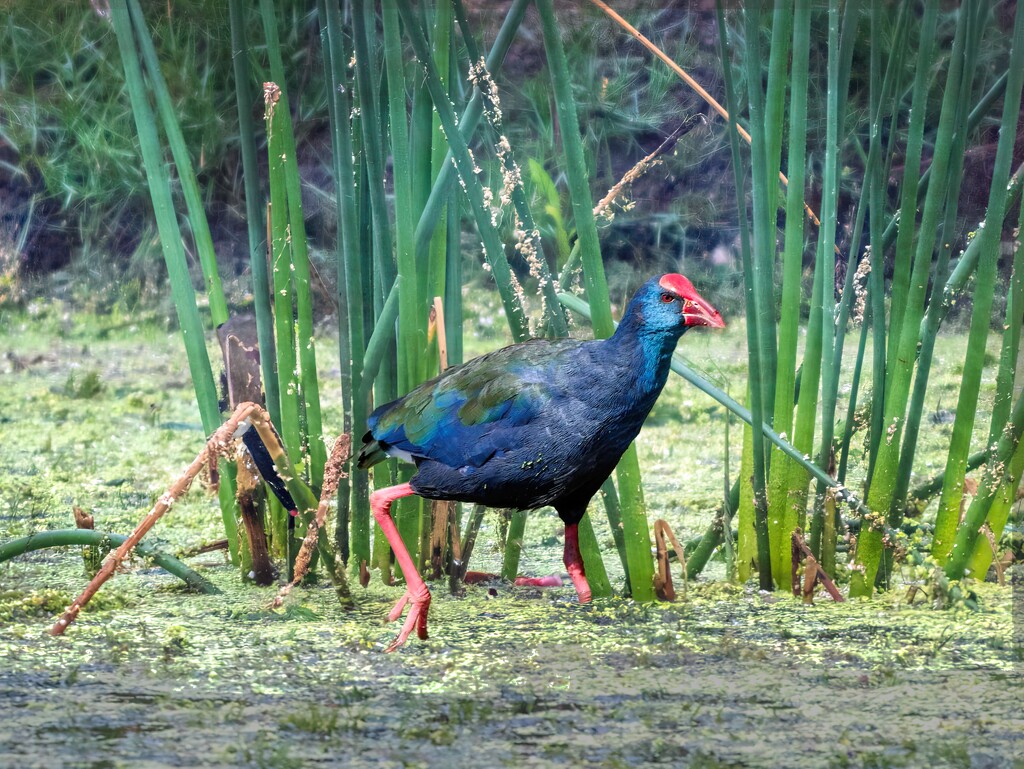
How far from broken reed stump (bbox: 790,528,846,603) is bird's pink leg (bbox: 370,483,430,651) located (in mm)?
631

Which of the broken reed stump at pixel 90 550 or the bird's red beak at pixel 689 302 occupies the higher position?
the bird's red beak at pixel 689 302

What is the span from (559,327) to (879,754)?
81cm

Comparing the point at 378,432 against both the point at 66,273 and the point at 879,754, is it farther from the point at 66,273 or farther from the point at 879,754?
the point at 66,273

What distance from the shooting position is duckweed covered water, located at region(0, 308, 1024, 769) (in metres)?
1.42

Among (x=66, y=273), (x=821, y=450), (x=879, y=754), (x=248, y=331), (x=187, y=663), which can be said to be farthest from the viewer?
(x=66, y=273)

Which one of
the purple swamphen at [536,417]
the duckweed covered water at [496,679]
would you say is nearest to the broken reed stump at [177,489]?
the duckweed covered water at [496,679]

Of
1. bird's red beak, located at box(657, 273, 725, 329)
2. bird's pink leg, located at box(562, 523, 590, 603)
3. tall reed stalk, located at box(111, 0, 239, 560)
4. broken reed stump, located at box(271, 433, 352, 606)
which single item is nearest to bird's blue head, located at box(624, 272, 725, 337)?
bird's red beak, located at box(657, 273, 725, 329)

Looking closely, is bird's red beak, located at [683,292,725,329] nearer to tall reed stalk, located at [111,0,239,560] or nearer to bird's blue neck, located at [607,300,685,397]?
bird's blue neck, located at [607,300,685,397]

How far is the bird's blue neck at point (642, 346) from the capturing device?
1.74 metres

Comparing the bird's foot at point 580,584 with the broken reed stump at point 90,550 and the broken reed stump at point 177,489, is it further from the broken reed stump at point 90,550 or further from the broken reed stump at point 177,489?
the broken reed stump at point 90,550

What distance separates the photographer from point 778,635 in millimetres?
1837

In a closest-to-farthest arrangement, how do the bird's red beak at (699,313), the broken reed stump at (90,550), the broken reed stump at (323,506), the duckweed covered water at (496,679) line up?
the duckweed covered water at (496,679) < the bird's red beak at (699,313) < the broken reed stump at (323,506) < the broken reed stump at (90,550)

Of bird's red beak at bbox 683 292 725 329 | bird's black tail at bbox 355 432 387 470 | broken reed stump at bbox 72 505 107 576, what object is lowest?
broken reed stump at bbox 72 505 107 576

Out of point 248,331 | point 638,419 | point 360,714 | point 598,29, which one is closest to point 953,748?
point 638,419
